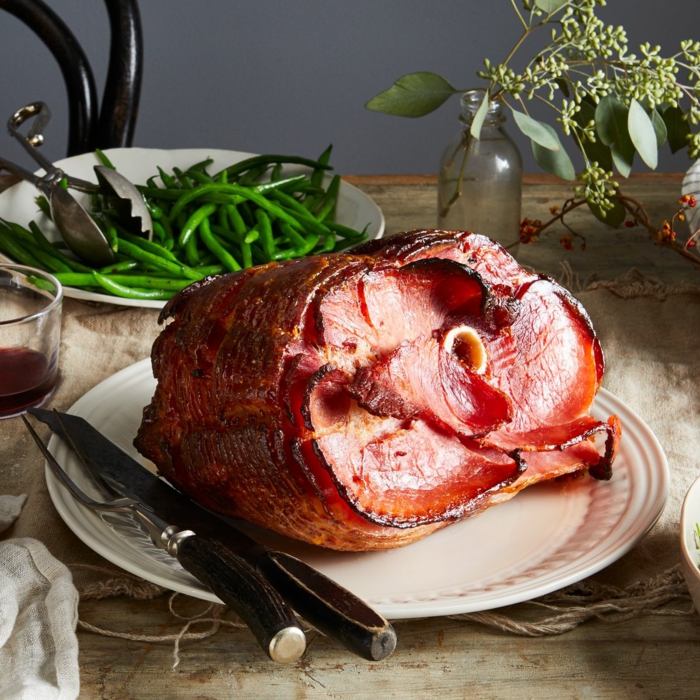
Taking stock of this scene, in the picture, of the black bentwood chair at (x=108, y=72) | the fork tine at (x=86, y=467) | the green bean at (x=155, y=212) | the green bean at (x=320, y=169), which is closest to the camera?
the fork tine at (x=86, y=467)

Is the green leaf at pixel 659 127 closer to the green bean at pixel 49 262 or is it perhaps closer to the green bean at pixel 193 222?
the green bean at pixel 193 222

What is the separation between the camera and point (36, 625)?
1.14m

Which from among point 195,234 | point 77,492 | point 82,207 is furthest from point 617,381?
point 82,207

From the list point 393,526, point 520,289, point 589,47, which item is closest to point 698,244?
point 589,47

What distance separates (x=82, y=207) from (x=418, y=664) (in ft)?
4.85

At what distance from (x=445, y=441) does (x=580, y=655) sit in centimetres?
31

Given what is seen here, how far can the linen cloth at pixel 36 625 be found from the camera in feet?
3.45

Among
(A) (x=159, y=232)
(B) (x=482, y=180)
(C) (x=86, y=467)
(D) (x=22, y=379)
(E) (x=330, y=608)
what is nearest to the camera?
(E) (x=330, y=608)

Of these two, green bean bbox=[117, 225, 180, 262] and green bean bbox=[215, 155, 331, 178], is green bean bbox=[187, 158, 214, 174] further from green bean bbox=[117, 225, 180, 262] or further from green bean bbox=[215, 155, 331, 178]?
green bean bbox=[117, 225, 180, 262]

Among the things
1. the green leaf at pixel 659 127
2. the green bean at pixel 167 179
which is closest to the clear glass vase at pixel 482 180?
the green leaf at pixel 659 127

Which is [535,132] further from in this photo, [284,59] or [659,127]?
[284,59]

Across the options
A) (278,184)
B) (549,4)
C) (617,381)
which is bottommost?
(617,381)

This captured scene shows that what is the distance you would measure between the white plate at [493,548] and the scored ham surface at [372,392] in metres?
0.05

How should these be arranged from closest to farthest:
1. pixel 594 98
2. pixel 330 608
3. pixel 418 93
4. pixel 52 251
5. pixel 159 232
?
pixel 330 608 → pixel 594 98 → pixel 418 93 → pixel 52 251 → pixel 159 232
